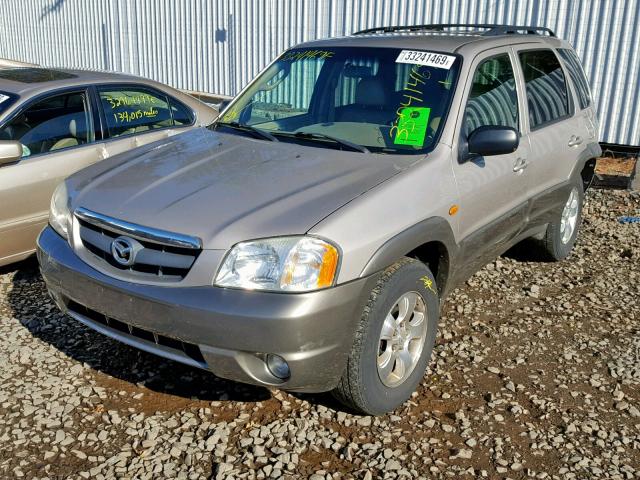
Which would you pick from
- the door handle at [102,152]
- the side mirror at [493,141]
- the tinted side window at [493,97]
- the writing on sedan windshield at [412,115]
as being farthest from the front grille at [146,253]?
the door handle at [102,152]

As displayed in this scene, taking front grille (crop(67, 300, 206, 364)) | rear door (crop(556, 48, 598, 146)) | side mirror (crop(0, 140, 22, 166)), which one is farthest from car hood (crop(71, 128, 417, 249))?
rear door (crop(556, 48, 598, 146))

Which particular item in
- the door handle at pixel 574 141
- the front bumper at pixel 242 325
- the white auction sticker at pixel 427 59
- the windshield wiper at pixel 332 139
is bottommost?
the front bumper at pixel 242 325

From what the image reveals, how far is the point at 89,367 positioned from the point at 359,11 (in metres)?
8.29

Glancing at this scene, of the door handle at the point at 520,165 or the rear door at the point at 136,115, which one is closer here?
the door handle at the point at 520,165

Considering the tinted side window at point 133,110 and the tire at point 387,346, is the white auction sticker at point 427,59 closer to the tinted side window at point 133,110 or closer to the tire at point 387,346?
the tire at point 387,346

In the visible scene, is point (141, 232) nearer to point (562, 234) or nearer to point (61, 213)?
point (61, 213)

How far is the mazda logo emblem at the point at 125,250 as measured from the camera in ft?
10.0

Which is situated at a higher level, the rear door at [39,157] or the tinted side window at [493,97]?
the tinted side window at [493,97]

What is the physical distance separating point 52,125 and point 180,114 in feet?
4.11

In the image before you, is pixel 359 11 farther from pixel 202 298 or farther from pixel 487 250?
pixel 202 298

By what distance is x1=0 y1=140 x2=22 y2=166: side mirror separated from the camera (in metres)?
4.53

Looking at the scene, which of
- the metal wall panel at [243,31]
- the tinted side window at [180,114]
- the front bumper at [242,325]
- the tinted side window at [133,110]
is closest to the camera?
the front bumper at [242,325]

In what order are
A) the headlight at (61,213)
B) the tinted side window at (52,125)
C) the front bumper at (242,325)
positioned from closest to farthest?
the front bumper at (242,325) → the headlight at (61,213) → the tinted side window at (52,125)

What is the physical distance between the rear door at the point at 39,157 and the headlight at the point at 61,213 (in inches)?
46.3
